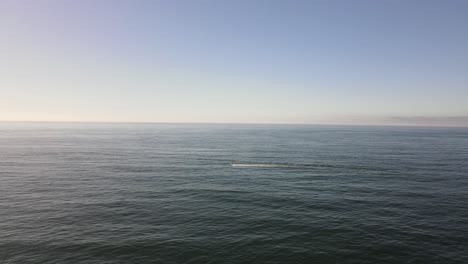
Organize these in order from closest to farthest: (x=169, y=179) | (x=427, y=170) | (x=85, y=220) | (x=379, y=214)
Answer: (x=85, y=220) → (x=379, y=214) → (x=169, y=179) → (x=427, y=170)

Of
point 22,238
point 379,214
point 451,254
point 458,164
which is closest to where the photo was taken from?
point 451,254

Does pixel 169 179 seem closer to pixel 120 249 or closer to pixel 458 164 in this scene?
pixel 120 249

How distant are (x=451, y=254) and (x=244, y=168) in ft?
197

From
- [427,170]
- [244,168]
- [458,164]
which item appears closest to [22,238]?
[244,168]

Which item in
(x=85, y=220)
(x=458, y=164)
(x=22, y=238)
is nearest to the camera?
(x=22, y=238)

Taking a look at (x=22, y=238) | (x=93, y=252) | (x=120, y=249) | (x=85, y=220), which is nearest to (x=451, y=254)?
(x=120, y=249)

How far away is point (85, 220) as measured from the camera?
4569 centimetres

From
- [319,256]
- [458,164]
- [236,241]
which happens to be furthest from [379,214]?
[458,164]

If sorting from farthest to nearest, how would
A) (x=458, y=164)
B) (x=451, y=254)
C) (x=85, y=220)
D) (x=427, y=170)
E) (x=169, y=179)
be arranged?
(x=458, y=164), (x=427, y=170), (x=169, y=179), (x=85, y=220), (x=451, y=254)

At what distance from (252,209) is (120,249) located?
22504 mm

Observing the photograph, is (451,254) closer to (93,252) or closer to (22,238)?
(93,252)

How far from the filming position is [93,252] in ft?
116

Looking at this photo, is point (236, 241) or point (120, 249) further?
point (236, 241)

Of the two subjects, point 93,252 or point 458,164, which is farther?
point 458,164
